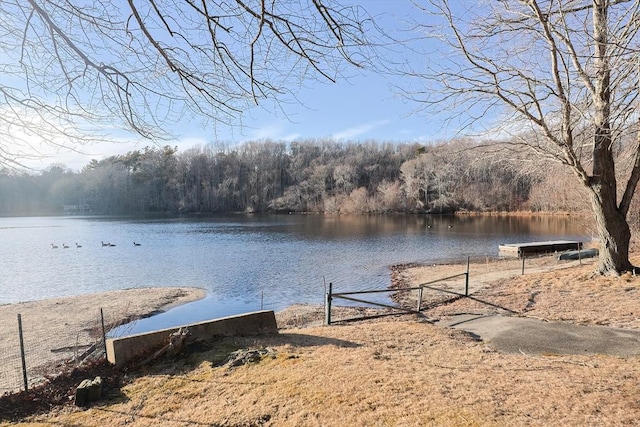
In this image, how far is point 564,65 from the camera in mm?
10727

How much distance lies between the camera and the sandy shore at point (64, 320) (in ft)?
39.3

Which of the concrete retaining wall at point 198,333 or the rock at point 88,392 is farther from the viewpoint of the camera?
the concrete retaining wall at point 198,333

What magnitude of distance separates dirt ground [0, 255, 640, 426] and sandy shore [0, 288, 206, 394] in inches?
211

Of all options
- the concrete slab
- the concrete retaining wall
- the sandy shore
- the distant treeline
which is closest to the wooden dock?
the sandy shore

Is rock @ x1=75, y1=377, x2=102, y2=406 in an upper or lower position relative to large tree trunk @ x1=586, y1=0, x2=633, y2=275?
lower

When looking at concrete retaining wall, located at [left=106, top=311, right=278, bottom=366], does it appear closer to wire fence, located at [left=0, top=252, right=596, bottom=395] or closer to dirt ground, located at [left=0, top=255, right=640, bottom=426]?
dirt ground, located at [left=0, top=255, right=640, bottom=426]

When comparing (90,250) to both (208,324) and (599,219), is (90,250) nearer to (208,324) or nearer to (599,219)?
(208,324)

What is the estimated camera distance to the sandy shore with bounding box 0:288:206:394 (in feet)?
39.3

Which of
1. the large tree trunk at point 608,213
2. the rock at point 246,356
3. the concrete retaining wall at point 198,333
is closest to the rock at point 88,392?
the concrete retaining wall at point 198,333

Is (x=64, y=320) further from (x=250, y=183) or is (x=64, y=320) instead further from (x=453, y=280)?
(x=250, y=183)

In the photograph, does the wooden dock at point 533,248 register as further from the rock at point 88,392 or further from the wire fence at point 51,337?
the rock at point 88,392

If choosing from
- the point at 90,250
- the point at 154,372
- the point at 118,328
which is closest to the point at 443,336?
the point at 154,372

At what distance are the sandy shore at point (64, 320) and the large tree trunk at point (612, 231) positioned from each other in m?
14.6

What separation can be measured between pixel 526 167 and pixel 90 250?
1525 inches
